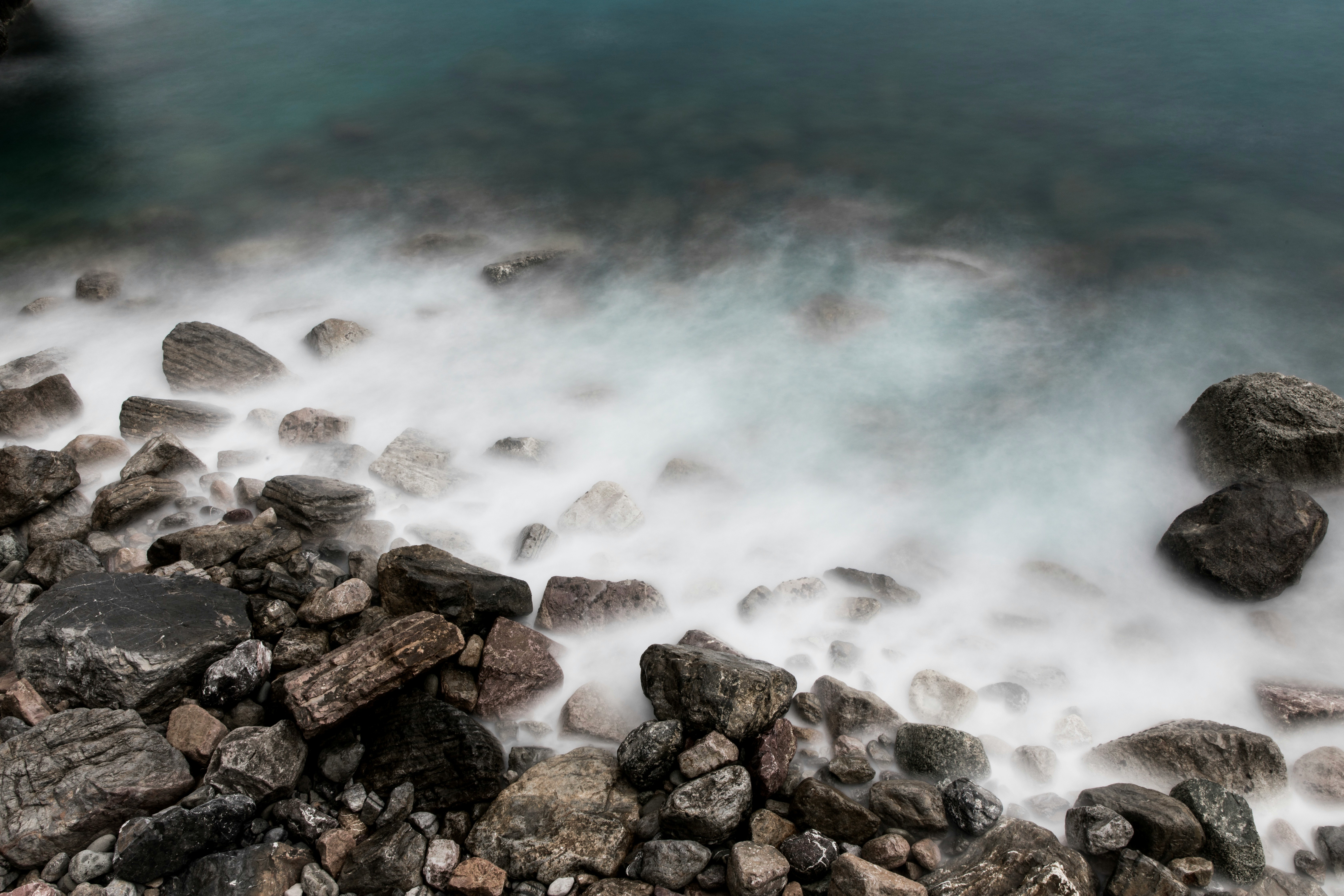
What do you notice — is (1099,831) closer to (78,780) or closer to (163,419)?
(78,780)

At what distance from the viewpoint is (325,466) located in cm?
653

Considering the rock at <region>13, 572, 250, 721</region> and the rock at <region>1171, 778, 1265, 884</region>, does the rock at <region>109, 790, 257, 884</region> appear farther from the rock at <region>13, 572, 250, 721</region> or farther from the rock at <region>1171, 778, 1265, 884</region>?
the rock at <region>1171, 778, 1265, 884</region>

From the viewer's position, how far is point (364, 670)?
4.42 m

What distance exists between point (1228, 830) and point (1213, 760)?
1.51 ft

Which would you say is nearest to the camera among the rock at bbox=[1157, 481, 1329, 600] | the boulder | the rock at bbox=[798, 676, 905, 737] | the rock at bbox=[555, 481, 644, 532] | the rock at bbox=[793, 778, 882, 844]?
the rock at bbox=[793, 778, 882, 844]

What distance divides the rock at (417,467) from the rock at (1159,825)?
187 inches

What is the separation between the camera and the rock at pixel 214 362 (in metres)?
7.37

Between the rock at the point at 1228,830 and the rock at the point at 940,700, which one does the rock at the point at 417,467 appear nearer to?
the rock at the point at 940,700

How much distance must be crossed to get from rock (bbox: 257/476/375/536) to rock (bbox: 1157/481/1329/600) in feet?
18.6

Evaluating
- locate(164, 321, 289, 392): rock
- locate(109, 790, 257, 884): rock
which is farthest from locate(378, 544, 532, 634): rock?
locate(164, 321, 289, 392): rock

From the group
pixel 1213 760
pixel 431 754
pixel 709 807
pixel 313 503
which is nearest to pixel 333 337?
pixel 313 503

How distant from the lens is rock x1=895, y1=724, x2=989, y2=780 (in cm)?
434

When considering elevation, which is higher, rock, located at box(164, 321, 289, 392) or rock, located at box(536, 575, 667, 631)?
rock, located at box(164, 321, 289, 392)

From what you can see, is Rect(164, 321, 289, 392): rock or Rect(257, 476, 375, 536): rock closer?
Rect(257, 476, 375, 536): rock
